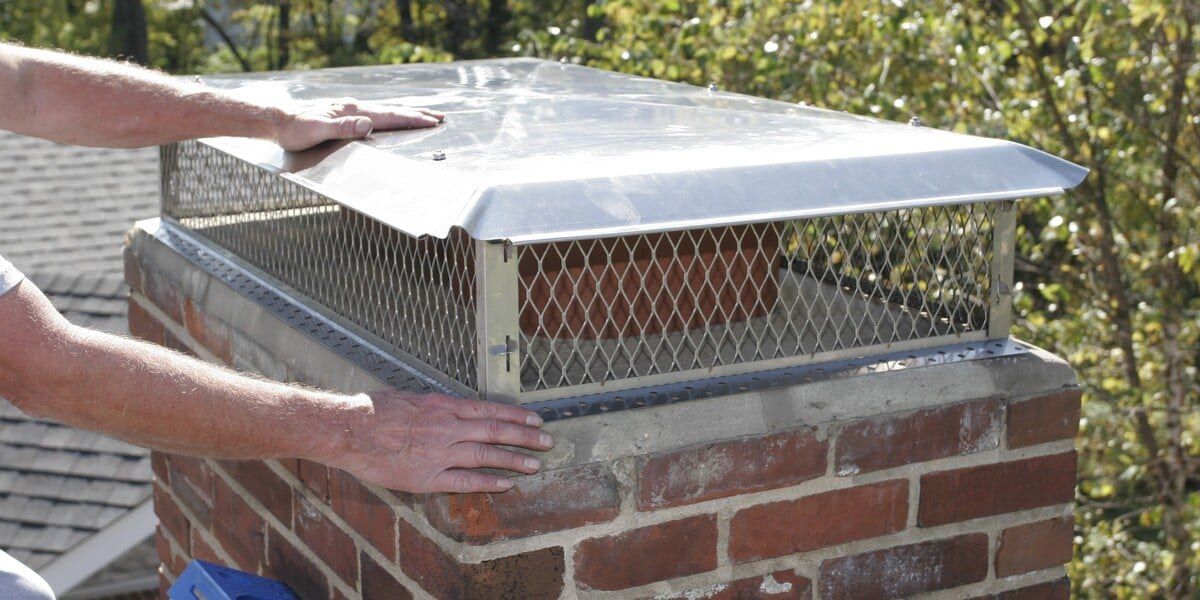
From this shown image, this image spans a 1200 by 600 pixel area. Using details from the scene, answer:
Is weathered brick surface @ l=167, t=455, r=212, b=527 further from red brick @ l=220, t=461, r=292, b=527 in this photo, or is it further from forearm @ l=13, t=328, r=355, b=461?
forearm @ l=13, t=328, r=355, b=461

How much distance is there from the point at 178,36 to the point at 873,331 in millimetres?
24986

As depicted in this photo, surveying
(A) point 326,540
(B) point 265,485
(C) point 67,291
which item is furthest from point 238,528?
(C) point 67,291

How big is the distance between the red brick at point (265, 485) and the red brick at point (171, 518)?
370 mm

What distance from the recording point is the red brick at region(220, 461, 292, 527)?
1998 mm

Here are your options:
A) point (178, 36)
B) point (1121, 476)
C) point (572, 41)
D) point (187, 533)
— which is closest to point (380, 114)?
point (187, 533)

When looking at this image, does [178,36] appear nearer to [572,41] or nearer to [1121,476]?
[572,41]

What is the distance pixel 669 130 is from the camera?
1.79m

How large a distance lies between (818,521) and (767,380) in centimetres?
19

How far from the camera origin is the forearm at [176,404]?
4.95 feet

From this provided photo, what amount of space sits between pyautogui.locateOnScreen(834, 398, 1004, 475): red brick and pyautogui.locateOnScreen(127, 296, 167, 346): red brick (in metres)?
1.41

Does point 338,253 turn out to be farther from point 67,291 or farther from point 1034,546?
point 67,291

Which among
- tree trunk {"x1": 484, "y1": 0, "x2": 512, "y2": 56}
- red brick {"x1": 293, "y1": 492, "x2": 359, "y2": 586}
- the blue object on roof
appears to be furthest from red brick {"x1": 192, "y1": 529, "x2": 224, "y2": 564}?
tree trunk {"x1": 484, "y1": 0, "x2": 512, "y2": 56}

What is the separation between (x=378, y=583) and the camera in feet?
5.62

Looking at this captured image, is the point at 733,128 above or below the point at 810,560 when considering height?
above
